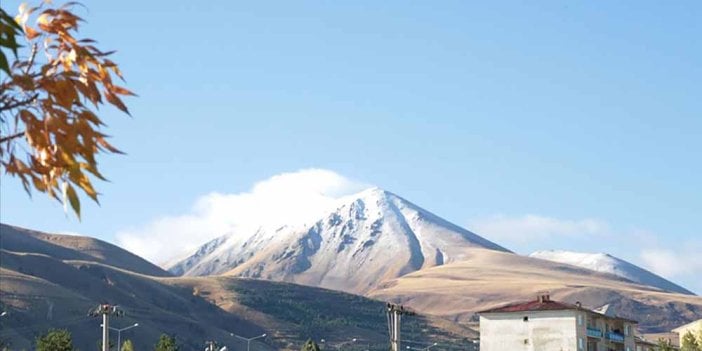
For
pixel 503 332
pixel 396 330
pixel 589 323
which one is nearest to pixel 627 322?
pixel 589 323

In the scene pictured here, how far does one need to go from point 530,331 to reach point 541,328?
4.77ft

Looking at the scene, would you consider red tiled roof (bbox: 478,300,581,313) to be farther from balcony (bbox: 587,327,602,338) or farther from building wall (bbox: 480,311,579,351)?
balcony (bbox: 587,327,602,338)

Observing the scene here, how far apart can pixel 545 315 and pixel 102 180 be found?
469 ft

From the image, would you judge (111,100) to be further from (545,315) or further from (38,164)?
(545,315)

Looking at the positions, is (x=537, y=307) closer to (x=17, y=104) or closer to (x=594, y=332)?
(x=594, y=332)

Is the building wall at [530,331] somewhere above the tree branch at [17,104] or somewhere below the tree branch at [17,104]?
above

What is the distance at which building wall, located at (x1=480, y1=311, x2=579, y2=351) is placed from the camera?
146 metres

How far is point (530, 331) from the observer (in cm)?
14775

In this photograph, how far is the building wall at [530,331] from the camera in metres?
146

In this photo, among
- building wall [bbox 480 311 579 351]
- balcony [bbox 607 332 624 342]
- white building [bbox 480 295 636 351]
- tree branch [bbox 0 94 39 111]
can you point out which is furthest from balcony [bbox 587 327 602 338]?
tree branch [bbox 0 94 39 111]

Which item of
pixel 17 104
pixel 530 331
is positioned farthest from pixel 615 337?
pixel 17 104

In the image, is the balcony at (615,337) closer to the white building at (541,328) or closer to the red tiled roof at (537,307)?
the white building at (541,328)

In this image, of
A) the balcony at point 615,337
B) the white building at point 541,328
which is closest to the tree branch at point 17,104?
the white building at point 541,328

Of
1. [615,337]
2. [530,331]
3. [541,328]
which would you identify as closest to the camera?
[530,331]
